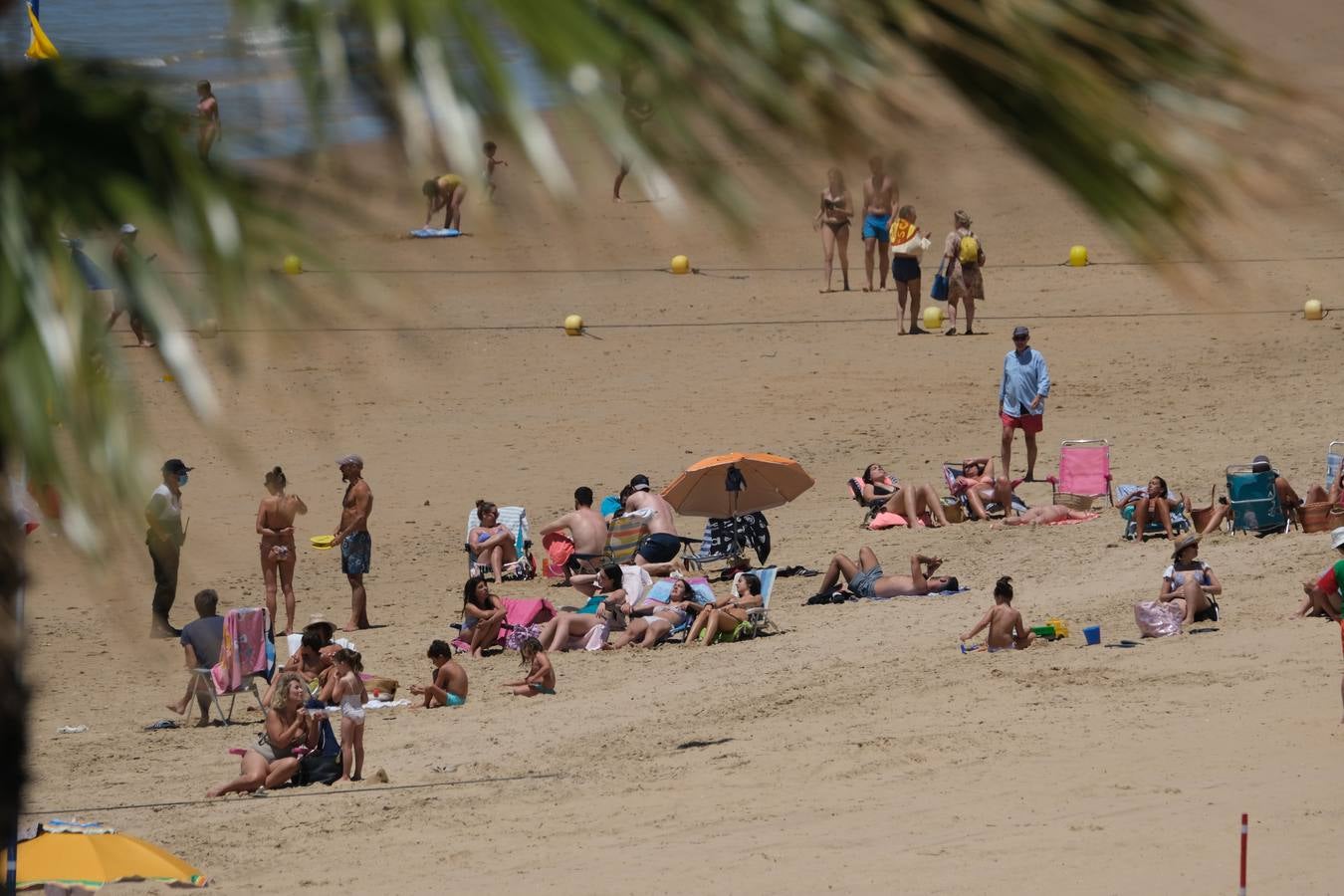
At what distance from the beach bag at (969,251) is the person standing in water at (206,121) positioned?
21241 mm

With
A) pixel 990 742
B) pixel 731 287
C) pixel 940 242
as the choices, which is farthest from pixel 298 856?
pixel 940 242

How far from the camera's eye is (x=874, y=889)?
30.7 feet

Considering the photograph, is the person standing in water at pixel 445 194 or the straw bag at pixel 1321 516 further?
the straw bag at pixel 1321 516

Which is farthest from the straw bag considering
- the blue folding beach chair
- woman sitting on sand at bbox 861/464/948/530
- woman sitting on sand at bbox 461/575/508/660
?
woman sitting on sand at bbox 461/575/508/660

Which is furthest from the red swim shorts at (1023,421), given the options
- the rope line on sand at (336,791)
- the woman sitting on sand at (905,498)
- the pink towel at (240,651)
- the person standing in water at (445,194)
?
the person standing in water at (445,194)

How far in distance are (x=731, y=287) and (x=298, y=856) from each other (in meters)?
17.4

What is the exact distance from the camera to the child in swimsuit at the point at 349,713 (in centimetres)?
1177

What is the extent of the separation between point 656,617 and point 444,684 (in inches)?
91.8

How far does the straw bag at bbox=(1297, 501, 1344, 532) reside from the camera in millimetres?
15742

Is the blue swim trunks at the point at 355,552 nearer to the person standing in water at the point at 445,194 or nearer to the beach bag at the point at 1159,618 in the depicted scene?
the beach bag at the point at 1159,618

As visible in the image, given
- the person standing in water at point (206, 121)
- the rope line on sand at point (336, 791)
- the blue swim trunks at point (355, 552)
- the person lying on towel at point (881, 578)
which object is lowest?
the rope line on sand at point (336, 791)

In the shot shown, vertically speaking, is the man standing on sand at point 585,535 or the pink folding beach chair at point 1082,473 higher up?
the pink folding beach chair at point 1082,473

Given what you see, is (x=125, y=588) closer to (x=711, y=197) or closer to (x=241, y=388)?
(x=241, y=388)

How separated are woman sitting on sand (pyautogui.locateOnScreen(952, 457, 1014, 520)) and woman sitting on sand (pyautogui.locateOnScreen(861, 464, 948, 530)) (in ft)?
0.95
